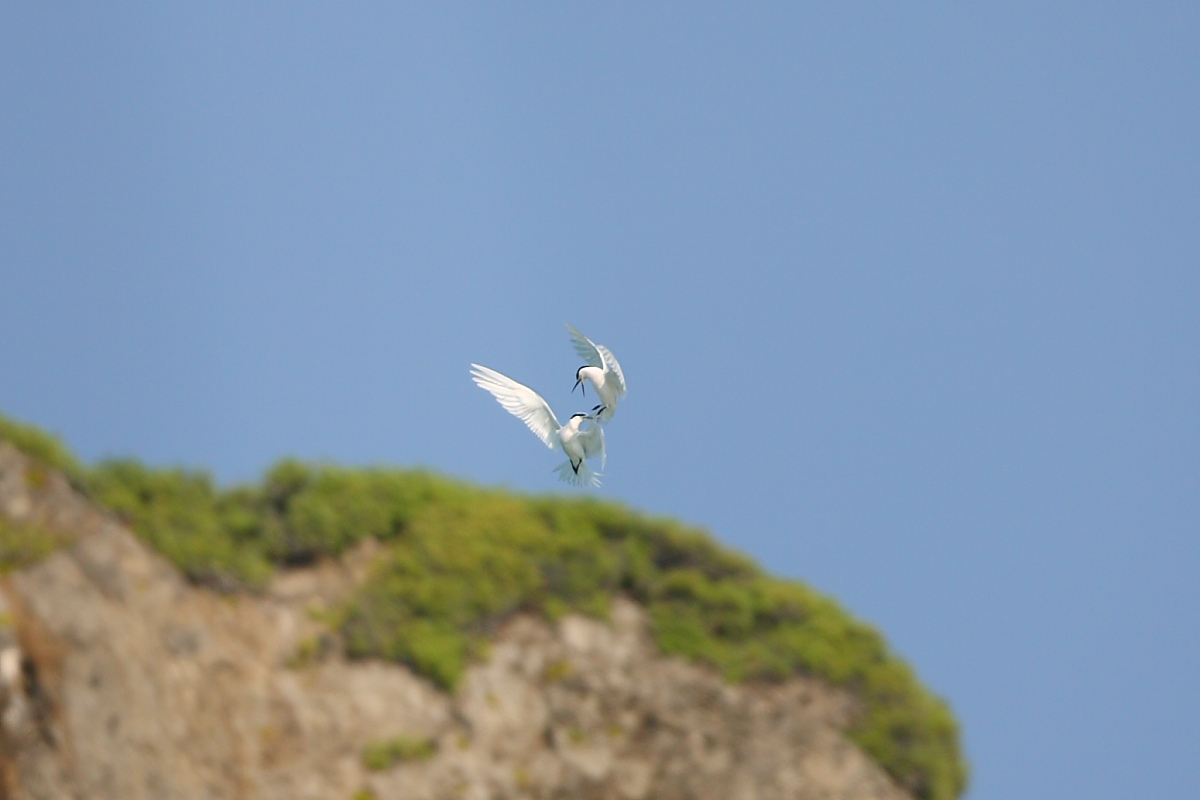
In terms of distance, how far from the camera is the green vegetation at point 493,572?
69.2ft

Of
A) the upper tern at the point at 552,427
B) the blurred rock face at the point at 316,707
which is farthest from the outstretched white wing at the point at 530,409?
the blurred rock face at the point at 316,707

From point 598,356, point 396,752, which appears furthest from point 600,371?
point 396,752

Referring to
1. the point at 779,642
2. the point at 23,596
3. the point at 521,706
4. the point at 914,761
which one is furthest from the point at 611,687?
the point at 23,596

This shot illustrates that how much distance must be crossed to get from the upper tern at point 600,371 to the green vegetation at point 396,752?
6.76 meters

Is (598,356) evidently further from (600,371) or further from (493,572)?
(493,572)

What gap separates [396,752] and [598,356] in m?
7.57

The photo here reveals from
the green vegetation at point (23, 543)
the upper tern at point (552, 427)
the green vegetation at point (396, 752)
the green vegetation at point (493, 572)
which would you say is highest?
the upper tern at point (552, 427)

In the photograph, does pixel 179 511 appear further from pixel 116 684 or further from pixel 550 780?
pixel 550 780

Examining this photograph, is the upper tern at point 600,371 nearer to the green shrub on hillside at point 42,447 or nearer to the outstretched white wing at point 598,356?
the outstretched white wing at point 598,356

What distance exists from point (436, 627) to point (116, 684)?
15.2ft

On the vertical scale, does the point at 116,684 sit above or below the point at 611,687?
below

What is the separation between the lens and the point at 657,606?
2342 cm

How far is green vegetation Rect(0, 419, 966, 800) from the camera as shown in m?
21.1

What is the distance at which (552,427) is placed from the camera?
2595cm
